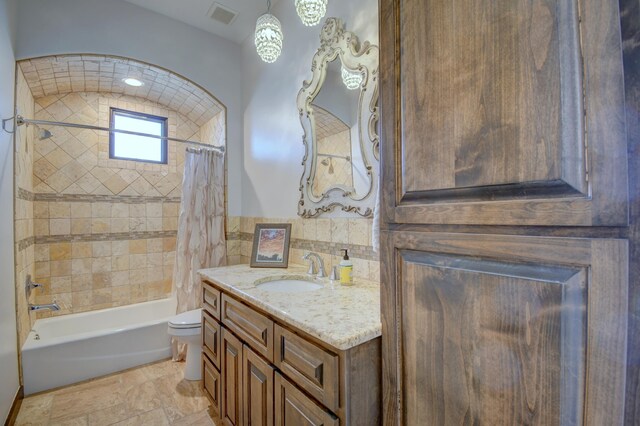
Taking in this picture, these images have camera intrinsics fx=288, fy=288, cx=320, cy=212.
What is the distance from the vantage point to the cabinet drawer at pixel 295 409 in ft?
3.10

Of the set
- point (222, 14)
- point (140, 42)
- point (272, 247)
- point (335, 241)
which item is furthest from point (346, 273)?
point (140, 42)

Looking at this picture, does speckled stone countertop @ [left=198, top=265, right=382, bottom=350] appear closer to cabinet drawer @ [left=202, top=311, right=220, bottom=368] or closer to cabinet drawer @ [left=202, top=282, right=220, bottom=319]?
cabinet drawer @ [left=202, top=282, right=220, bottom=319]

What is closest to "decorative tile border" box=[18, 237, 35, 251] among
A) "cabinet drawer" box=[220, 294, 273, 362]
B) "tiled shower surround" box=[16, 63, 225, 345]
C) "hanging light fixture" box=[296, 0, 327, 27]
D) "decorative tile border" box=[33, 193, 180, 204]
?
"tiled shower surround" box=[16, 63, 225, 345]

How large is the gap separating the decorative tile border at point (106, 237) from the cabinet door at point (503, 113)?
10.3 ft

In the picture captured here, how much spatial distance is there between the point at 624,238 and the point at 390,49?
2.34ft

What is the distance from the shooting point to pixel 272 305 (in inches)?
47.6

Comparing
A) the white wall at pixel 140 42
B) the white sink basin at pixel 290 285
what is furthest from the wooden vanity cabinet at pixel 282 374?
the white wall at pixel 140 42

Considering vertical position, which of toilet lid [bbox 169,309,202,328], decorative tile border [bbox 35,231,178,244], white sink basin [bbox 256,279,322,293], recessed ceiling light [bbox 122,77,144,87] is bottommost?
toilet lid [bbox 169,309,202,328]

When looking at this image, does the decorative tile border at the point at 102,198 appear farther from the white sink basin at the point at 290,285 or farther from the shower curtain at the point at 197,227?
the white sink basin at the point at 290,285

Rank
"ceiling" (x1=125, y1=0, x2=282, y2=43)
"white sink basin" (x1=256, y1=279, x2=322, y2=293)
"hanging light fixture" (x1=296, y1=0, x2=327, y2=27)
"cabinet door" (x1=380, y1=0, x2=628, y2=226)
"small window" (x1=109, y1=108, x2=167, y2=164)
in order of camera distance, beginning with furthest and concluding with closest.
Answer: "small window" (x1=109, y1=108, x2=167, y2=164), "ceiling" (x1=125, y1=0, x2=282, y2=43), "white sink basin" (x1=256, y1=279, x2=322, y2=293), "hanging light fixture" (x1=296, y1=0, x2=327, y2=27), "cabinet door" (x1=380, y1=0, x2=628, y2=226)

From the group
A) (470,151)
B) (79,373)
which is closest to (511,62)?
(470,151)

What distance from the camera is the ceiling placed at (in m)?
2.41

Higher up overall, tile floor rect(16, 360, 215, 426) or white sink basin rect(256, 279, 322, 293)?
white sink basin rect(256, 279, 322, 293)

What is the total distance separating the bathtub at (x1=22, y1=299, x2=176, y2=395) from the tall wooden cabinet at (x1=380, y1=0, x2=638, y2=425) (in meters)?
2.43
